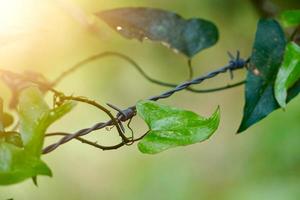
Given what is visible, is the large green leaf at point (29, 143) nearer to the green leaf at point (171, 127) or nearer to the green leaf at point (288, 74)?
the green leaf at point (171, 127)

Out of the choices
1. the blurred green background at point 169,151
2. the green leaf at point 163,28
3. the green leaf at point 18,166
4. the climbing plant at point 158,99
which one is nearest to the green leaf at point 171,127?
the climbing plant at point 158,99

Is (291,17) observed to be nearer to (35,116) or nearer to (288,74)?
(288,74)

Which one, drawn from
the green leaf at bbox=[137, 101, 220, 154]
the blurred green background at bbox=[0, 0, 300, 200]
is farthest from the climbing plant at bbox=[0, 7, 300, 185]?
the blurred green background at bbox=[0, 0, 300, 200]

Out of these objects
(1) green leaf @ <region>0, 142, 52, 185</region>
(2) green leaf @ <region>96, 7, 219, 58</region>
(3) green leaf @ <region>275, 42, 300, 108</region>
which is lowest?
(1) green leaf @ <region>0, 142, 52, 185</region>

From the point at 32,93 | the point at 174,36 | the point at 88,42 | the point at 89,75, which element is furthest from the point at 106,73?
the point at 32,93

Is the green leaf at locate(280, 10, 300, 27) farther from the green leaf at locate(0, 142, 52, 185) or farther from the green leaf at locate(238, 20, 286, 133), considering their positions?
the green leaf at locate(0, 142, 52, 185)

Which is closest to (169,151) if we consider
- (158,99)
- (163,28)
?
(163,28)

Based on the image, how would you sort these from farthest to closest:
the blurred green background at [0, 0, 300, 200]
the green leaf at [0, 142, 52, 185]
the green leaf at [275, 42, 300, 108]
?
the blurred green background at [0, 0, 300, 200] < the green leaf at [275, 42, 300, 108] < the green leaf at [0, 142, 52, 185]

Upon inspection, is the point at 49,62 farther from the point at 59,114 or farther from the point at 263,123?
the point at 59,114
